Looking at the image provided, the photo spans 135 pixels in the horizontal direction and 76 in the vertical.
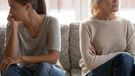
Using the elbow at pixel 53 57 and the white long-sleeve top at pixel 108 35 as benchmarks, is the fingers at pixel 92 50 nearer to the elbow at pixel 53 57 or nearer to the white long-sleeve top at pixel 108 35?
the white long-sleeve top at pixel 108 35

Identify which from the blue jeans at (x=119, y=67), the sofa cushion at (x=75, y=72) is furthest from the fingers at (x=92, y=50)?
the sofa cushion at (x=75, y=72)

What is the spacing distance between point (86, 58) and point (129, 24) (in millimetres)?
418

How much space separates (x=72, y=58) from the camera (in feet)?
8.07

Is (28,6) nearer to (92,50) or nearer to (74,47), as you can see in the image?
(92,50)

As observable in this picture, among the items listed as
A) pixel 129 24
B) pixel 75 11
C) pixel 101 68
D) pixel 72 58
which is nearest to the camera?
pixel 101 68

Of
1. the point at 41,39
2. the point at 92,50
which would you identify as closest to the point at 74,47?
the point at 92,50

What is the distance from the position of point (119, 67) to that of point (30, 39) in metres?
0.64

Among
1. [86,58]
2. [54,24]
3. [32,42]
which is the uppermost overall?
[54,24]

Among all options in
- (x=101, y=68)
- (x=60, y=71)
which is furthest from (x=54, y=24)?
(x=101, y=68)

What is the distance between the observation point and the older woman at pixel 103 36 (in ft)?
6.50

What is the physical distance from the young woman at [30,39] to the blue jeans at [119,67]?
0.93ft

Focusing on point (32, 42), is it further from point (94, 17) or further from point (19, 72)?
point (94, 17)

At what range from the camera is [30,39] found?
197 centimetres

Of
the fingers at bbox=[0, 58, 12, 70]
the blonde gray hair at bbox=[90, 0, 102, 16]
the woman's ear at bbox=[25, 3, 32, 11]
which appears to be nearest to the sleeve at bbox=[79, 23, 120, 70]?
the blonde gray hair at bbox=[90, 0, 102, 16]
